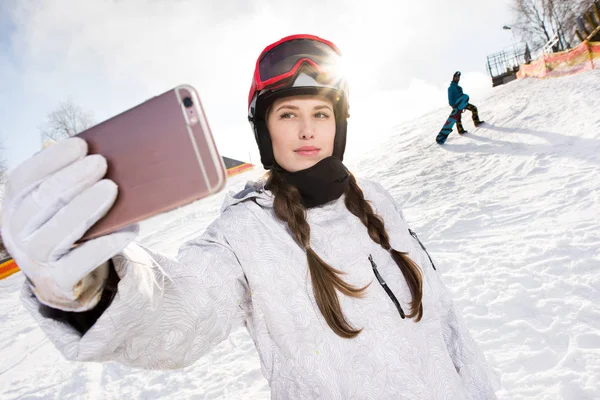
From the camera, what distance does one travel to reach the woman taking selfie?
0.71 m

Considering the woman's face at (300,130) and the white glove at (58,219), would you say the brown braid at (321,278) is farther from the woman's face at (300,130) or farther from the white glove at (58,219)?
the white glove at (58,219)

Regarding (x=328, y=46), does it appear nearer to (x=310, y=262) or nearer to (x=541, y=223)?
(x=310, y=262)

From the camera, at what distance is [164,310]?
91 centimetres

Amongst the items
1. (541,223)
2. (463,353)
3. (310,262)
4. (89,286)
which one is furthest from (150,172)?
(541,223)

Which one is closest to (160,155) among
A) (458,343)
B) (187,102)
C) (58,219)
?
(187,102)

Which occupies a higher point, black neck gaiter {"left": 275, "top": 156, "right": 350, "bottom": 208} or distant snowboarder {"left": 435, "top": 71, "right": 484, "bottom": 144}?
black neck gaiter {"left": 275, "top": 156, "right": 350, "bottom": 208}

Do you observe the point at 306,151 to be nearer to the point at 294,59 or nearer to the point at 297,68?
the point at 297,68

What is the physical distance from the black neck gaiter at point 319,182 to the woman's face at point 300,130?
0.24ft

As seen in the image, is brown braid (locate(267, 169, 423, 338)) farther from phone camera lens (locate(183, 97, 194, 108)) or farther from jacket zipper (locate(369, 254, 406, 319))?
phone camera lens (locate(183, 97, 194, 108))

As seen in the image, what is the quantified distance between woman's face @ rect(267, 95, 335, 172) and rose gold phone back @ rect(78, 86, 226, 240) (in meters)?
0.85

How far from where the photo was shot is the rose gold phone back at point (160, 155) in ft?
2.43

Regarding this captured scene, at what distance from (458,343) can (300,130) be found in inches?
53.7

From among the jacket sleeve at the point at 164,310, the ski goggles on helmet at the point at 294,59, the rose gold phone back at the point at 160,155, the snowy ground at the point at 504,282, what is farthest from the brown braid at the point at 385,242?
the snowy ground at the point at 504,282

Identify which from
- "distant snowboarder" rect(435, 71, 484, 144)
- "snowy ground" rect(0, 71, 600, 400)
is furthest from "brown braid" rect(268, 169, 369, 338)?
"distant snowboarder" rect(435, 71, 484, 144)
